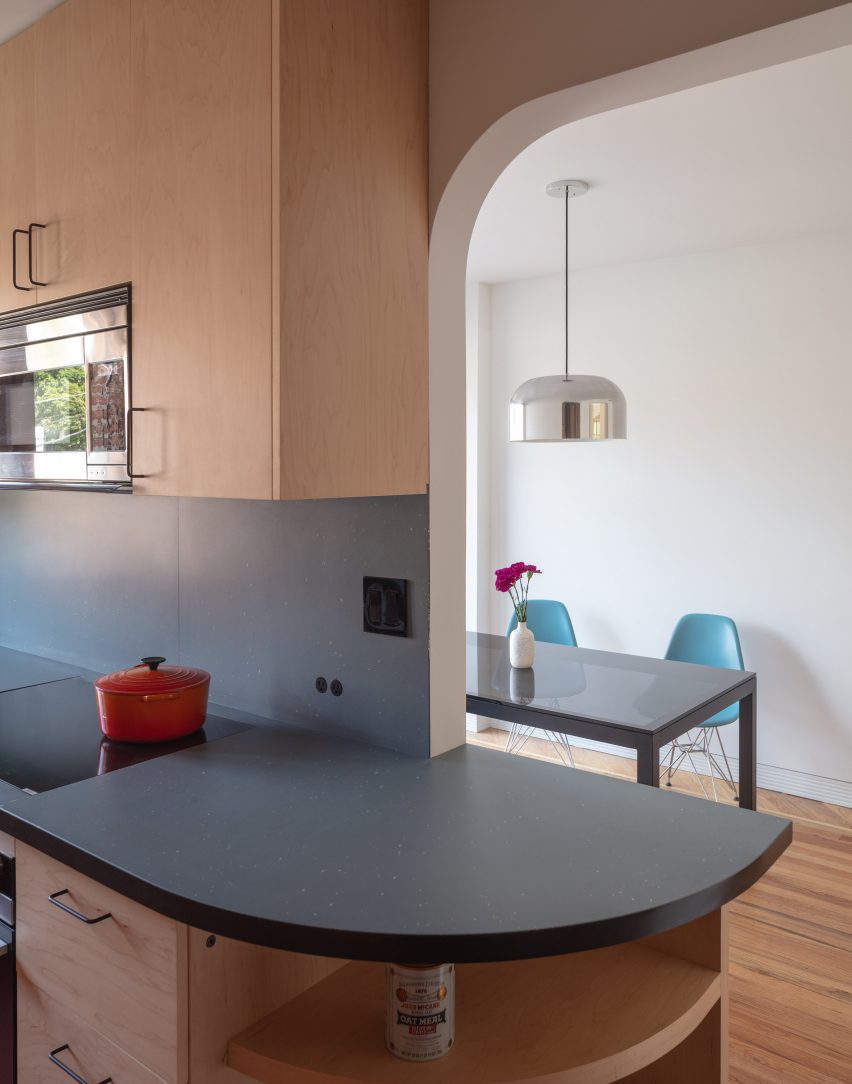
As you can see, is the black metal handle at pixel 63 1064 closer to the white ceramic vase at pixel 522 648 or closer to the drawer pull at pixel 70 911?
the drawer pull at pixel 70 911

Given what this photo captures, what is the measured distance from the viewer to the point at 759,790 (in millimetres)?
3984

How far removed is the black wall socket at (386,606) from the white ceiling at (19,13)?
136 cm

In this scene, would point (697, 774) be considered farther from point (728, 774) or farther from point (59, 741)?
point (59, 741)

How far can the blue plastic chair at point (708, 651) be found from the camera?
3.78 metres

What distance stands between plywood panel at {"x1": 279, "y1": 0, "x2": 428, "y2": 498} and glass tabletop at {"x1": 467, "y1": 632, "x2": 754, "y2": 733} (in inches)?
46.2

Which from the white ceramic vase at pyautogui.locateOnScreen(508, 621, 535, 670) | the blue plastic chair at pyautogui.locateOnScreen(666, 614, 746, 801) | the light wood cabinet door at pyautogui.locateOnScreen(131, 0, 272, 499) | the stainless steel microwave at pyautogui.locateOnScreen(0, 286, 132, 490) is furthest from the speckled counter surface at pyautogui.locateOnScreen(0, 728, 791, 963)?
the blue plastic chair at pyautogui.locateOnScreen(666, 614, 746, 801)

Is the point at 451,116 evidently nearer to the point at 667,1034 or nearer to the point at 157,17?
the point at 157,17

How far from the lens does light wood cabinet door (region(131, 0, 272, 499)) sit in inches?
52.7

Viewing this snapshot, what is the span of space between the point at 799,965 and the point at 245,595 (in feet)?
6.57

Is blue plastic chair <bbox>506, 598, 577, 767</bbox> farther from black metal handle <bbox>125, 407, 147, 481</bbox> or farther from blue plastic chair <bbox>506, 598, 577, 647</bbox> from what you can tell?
black metal handle <bbox>125, 407, 147, 481</bbox>

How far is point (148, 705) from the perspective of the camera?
1708 mm

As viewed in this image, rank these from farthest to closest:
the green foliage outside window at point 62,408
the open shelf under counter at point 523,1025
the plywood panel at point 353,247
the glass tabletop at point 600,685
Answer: the glass tabletop at point 600,685 < the green foliage outside window at point 62,408 < the plywood panel at point 353,247 < the open shelf under counter at point 523,1025

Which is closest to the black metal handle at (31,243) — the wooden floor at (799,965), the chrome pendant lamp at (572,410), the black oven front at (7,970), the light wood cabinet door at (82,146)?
the light wood cabinet door at (82,146)

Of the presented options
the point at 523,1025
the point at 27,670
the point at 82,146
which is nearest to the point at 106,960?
the point at 523,1025
